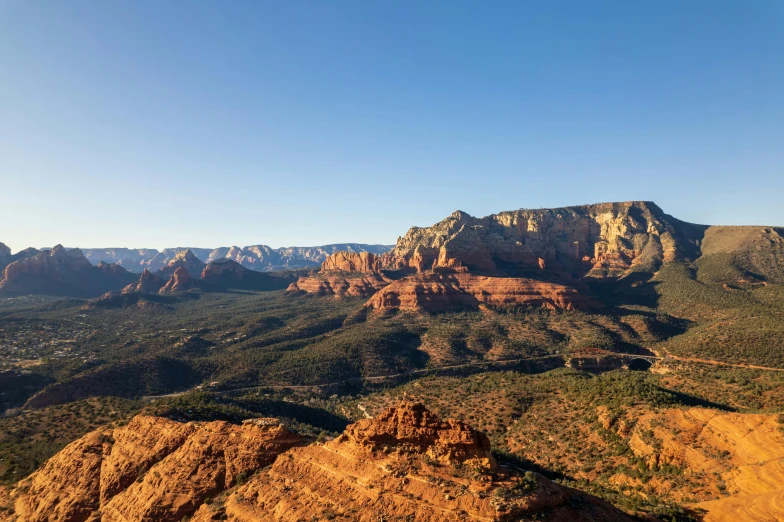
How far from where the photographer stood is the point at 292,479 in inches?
1065

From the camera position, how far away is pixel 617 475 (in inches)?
1548

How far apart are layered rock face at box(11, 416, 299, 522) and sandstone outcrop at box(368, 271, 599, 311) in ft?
408

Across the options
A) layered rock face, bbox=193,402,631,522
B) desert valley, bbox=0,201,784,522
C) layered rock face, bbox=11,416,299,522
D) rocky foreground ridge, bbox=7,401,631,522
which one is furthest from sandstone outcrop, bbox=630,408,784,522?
layered rock face, bbox=11,416,299,522

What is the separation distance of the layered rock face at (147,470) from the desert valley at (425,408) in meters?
0.16

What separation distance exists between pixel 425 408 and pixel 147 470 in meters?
24.0

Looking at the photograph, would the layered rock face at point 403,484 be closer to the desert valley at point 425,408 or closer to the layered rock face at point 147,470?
the desert valley at point 425,408

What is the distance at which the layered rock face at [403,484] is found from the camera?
840 inches

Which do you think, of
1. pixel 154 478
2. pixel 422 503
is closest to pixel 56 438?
pixel 154 478

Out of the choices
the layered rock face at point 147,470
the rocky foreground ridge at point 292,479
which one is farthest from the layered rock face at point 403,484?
the layered rock face at point 147,470

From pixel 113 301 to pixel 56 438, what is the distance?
175729mm

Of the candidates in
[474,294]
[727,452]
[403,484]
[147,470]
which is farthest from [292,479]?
[474,294]

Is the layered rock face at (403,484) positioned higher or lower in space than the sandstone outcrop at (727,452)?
higher

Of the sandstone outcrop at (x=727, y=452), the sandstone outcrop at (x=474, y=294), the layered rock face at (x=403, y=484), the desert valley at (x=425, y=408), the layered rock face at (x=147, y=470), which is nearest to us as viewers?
the layered rock face at (x=403, y=484)

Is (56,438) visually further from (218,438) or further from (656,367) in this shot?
(656,367)
